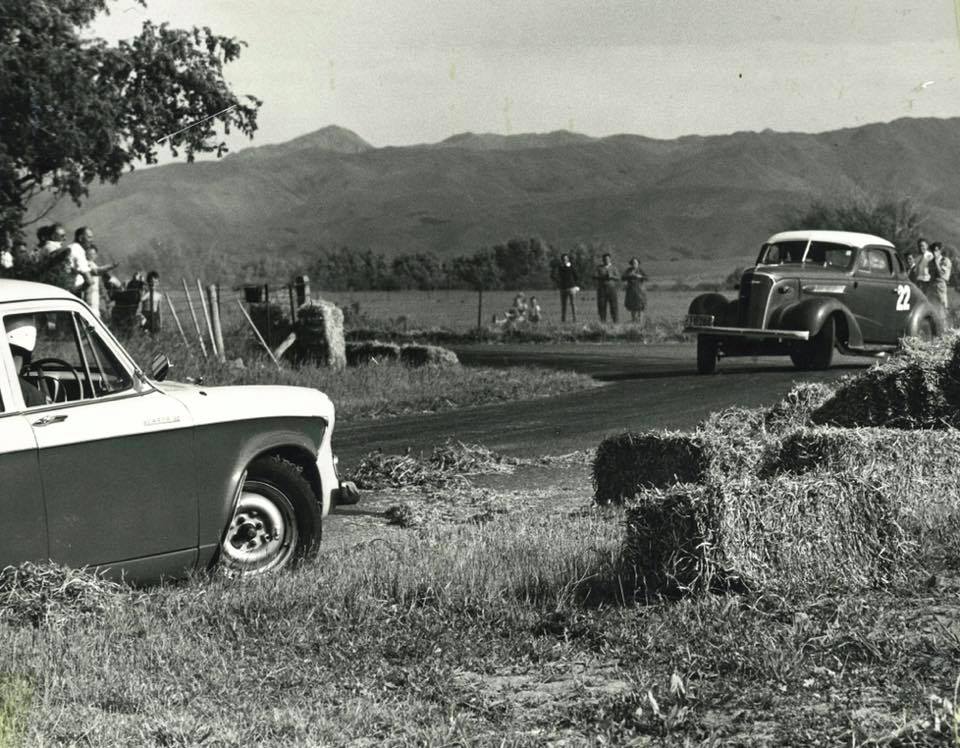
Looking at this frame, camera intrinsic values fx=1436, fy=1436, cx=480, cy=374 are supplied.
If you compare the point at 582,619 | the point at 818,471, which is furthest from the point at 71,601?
the point at 818,471

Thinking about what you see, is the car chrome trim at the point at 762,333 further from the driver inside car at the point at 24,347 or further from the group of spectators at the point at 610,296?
the driver inside car at the point at 24,347

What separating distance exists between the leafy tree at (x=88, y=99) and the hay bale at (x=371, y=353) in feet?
13.1

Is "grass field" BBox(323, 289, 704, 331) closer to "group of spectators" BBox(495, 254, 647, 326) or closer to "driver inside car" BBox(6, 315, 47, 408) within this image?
"group of spectators" BBox(495, 254, 647, 326)

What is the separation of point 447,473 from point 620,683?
6269 mm

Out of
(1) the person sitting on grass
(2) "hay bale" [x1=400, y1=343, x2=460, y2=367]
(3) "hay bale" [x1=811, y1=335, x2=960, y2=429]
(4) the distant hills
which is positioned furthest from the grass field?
(4) the distant hills

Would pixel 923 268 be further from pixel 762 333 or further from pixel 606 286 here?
pixel 606 286

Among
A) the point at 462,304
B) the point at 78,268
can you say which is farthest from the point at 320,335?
the point at 462,304

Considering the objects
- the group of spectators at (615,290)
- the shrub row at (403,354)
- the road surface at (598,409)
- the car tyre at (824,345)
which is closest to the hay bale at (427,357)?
the shrub row at (403,354)

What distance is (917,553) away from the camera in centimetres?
757

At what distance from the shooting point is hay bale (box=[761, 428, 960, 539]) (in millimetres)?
7691

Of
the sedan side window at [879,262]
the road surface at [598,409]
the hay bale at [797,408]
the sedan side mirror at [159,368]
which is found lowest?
the road surface at [598,409]

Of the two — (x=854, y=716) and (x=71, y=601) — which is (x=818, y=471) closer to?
(x=854, y=716)

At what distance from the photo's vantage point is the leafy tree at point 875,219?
171ft

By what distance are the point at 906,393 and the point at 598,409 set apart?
23.3ft
